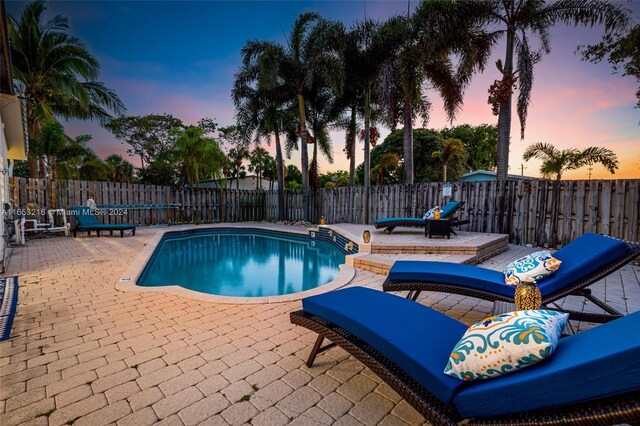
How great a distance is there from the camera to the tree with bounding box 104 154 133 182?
3230cm

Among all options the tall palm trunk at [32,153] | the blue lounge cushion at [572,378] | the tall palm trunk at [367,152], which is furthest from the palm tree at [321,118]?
the blue lounge cushion at [572,378]

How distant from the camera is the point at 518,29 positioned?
29.8 ft

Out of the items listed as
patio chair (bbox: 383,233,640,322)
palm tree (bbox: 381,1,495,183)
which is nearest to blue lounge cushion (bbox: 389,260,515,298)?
patio chair (bbox: 383,233,640,322)

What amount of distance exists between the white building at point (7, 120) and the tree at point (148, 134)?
1954cm

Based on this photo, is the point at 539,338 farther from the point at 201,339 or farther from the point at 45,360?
the point at 45,360

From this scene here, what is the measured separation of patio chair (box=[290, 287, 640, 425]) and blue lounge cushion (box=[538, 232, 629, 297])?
136cm

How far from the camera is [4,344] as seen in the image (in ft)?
8.04

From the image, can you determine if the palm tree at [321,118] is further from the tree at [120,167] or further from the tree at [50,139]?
the tree at [120,167]

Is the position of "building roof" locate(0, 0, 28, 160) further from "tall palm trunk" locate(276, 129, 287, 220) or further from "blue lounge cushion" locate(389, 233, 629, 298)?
"tall palm trunk" locate(276, 129, 287, 220)

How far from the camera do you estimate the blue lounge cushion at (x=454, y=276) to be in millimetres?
2701

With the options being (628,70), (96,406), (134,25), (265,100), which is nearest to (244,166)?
(265,100)

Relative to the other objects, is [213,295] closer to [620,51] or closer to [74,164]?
[620,51]

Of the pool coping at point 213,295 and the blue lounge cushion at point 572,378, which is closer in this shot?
the blue lounge cushion at point 572,378

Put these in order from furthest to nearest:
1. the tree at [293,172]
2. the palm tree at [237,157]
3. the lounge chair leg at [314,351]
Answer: the tree at [293,172]
the palm tree at [237,157]
the lounge chair leg at [314,351]
